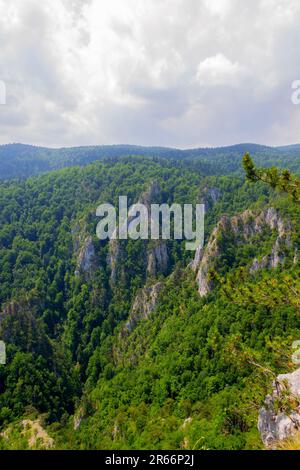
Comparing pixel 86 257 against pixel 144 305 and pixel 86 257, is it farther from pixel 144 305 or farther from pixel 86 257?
pixel 144 305

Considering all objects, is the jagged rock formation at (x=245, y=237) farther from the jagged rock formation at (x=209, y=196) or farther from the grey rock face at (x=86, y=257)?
the grey rock face at (x=86, y=257)

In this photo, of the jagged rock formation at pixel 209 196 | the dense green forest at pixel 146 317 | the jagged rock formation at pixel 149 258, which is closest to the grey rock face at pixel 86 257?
the dense green forest at pixel 146 317

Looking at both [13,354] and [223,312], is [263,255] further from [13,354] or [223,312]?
[13,354]

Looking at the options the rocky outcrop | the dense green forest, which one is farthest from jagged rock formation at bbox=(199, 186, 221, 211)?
the rocky outcrop

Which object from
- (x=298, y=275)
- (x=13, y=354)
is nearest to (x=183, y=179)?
(x=13, y=354)

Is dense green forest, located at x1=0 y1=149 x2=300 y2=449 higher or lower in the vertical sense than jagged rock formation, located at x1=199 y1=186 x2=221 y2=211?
lower
